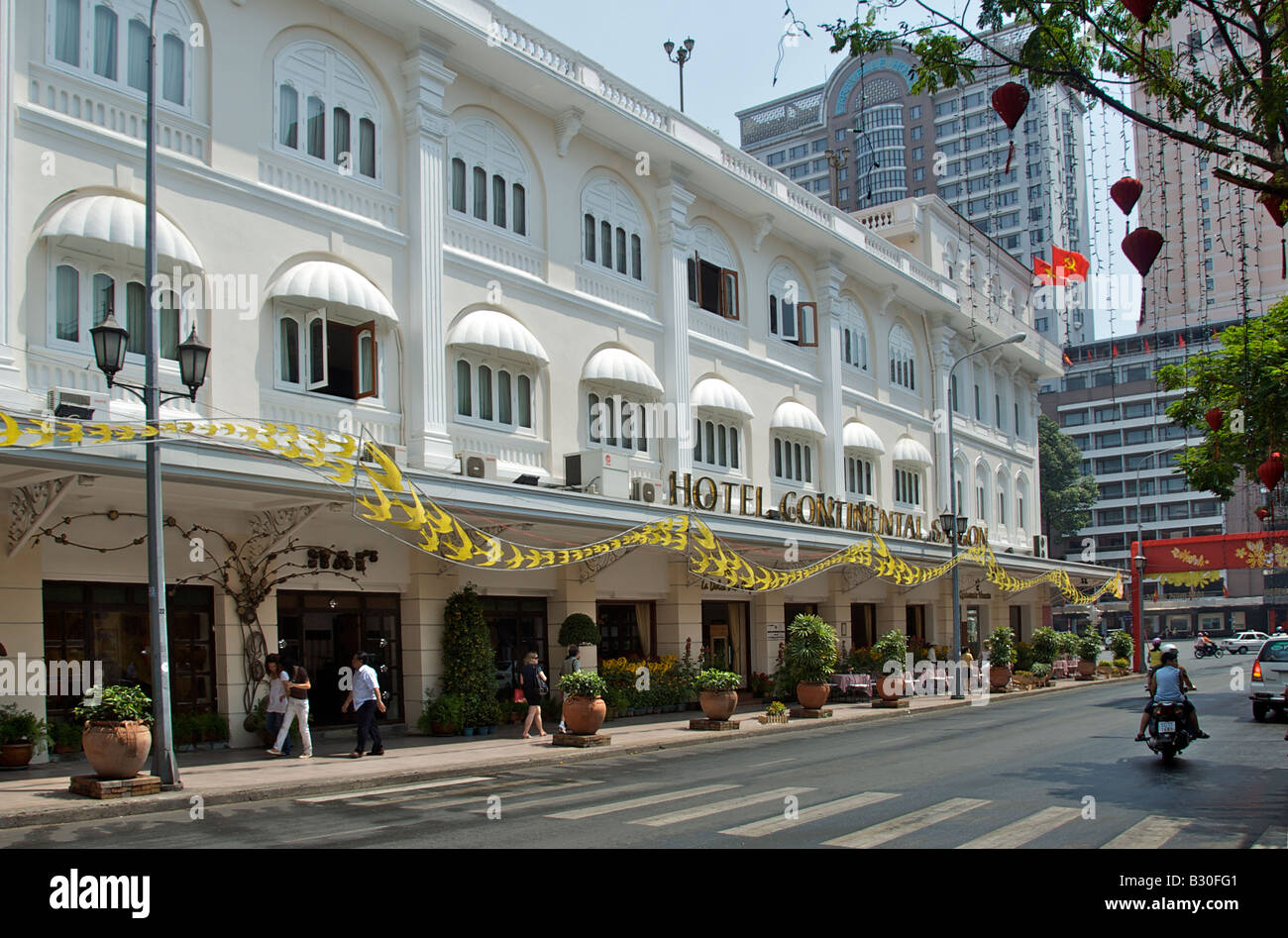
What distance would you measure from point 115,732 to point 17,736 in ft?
10.4

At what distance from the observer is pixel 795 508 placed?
33.3m

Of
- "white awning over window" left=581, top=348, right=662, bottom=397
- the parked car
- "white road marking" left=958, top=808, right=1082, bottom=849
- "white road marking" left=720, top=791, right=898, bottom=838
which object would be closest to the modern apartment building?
the parked car

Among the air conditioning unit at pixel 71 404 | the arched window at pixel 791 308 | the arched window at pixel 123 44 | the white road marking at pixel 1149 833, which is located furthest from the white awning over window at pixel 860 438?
the white road marking at pixel 1149 833

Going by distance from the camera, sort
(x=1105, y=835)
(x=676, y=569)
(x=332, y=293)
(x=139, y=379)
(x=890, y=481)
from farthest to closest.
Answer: (x=890, y=481)
(x=676, y=569)
(x=332, y=293)
(x=139, y=379)
(x=1105, y=835)

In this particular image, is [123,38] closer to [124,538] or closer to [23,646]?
[124,538]

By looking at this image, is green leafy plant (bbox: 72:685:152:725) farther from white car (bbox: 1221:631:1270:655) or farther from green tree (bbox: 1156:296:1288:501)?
white car (bbox: 1221:631:1270:655)

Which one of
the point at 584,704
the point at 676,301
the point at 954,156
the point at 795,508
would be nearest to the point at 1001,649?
the point at 795,508

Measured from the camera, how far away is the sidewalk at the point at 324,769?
13.2 meters

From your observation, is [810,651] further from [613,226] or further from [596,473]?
[613,226]

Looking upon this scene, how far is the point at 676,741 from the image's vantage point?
69.2 ft

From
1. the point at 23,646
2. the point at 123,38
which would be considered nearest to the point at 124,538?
the point at 23,646

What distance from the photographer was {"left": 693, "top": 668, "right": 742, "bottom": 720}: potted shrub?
23375mm

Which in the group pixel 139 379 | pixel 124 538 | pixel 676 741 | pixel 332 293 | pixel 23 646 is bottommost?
pixel 676 741

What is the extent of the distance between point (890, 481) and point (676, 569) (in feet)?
45.3
